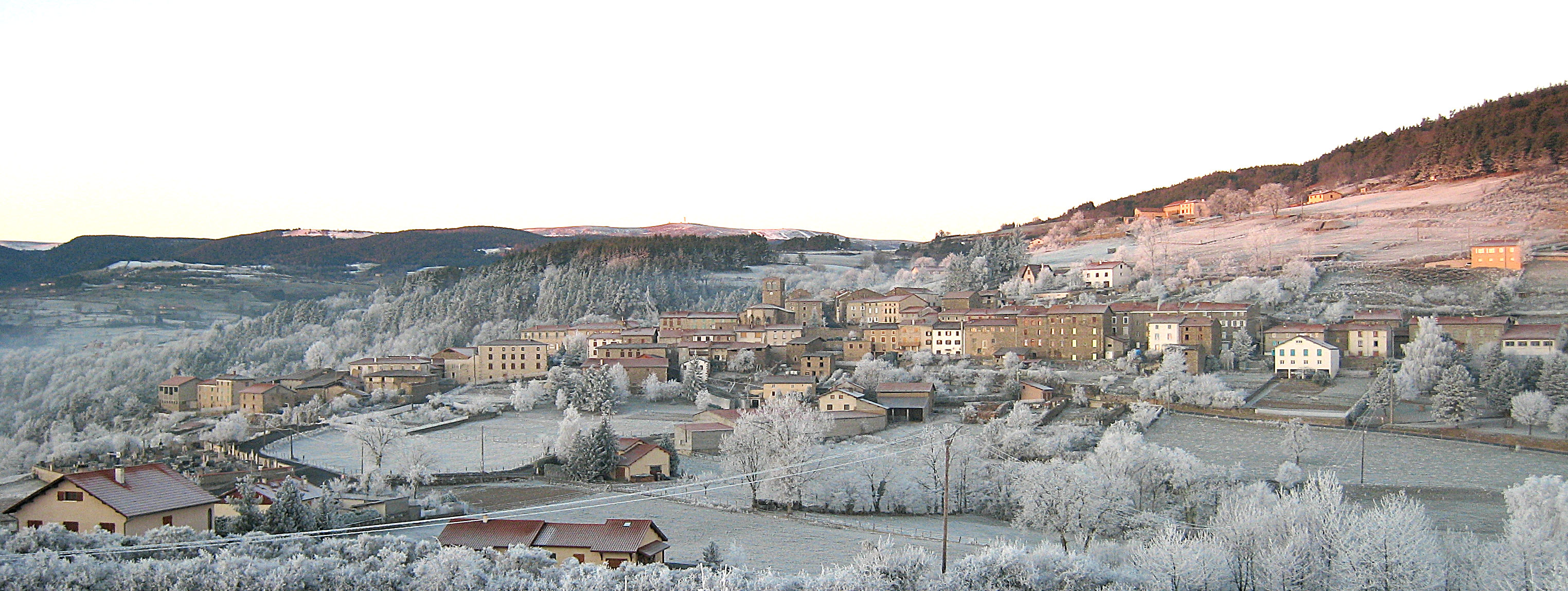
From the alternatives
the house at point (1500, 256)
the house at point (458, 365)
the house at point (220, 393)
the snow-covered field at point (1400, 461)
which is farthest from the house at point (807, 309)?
the house at point (1500, 256)

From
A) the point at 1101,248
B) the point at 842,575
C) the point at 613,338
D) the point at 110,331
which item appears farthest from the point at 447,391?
the point at 1101,248

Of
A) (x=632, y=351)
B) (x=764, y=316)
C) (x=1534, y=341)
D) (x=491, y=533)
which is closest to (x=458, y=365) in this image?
(x=632, y=351)

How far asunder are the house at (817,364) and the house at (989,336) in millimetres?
5780

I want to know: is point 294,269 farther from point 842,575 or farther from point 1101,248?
point 842,575

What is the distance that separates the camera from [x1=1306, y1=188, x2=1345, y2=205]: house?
81625mm

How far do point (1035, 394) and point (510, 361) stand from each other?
80.1 ft

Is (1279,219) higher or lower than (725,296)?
higher

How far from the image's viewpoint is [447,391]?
46719 millimetres

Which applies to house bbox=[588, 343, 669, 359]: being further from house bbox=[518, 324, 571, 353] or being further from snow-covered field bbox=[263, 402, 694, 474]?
house bbox=[518, 324, 571, 353]

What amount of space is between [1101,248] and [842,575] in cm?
6515

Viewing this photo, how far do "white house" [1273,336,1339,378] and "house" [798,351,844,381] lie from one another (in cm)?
1672

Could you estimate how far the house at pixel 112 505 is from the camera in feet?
54.9

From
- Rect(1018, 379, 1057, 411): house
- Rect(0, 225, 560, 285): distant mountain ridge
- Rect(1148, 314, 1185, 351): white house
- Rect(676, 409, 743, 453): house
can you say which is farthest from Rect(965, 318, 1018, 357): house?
Rect(0, 225, 560, 285): distant mountain ridge

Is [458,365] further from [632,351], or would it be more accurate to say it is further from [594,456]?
[594,456]
